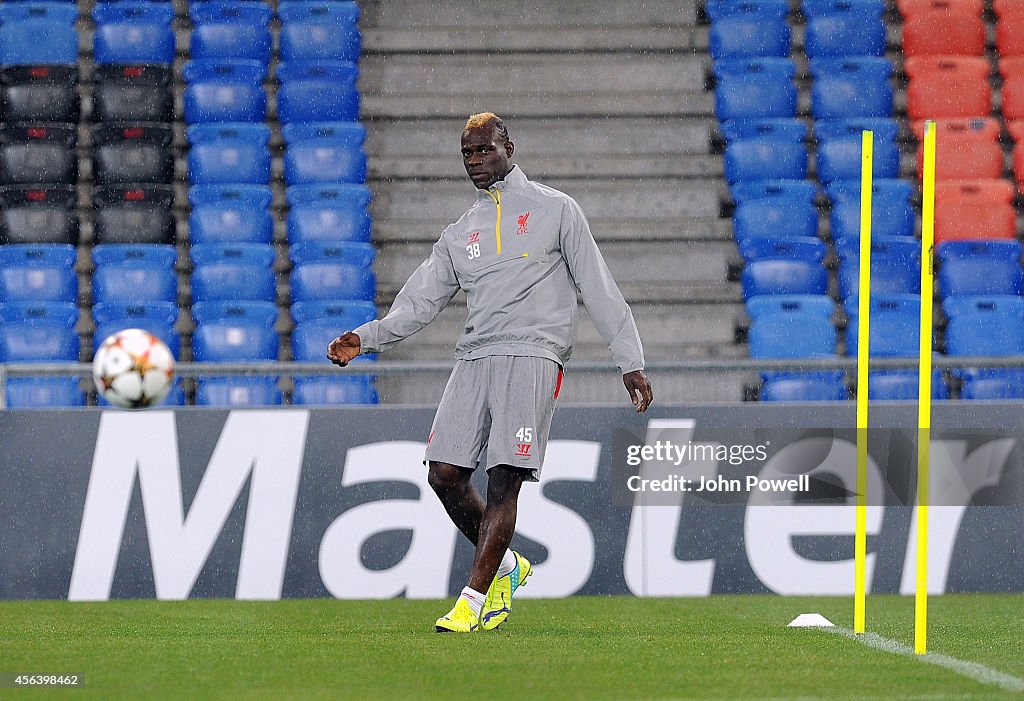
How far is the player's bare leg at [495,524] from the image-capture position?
5752mm

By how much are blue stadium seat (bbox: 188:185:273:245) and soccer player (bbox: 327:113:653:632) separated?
517 cm

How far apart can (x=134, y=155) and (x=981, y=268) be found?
6.03 meters

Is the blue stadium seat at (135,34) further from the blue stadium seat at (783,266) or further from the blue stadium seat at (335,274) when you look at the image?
the blue stadium seat at (783,266)

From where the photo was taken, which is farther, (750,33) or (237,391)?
(750,33)

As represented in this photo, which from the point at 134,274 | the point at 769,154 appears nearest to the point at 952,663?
the point at 134,274

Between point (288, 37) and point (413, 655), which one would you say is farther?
point (288, 37)

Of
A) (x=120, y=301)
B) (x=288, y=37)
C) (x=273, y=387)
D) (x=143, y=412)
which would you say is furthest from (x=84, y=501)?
(x=288, y=37)

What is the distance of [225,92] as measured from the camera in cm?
1177

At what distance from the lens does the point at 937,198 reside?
11.3 m

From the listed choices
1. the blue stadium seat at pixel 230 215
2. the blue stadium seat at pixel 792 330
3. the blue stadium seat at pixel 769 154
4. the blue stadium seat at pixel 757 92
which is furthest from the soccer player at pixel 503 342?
the blue stadium seat at pixel 757 92

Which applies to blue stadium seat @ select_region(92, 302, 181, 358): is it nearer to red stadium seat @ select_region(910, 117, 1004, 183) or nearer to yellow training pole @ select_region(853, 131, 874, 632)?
yellow training pole @ select_region(853, 131, 874, 632)

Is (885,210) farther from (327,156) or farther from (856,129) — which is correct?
(327,156)

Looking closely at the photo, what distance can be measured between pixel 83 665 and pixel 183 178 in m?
7.18

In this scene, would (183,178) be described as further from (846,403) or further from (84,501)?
(846,403)
